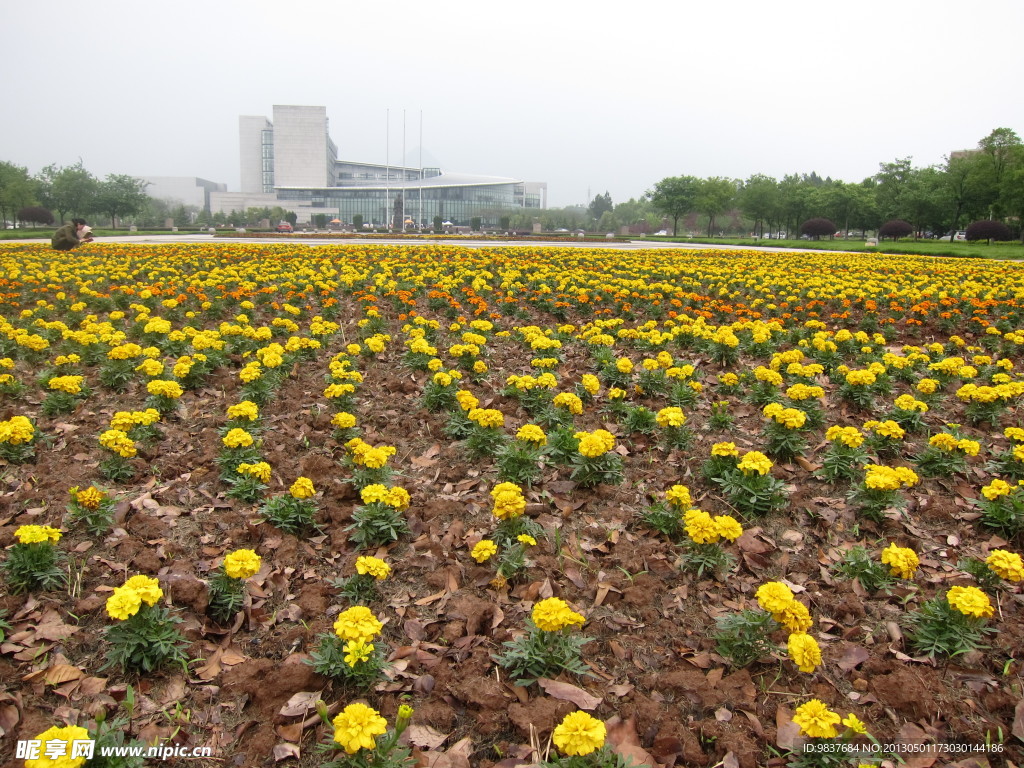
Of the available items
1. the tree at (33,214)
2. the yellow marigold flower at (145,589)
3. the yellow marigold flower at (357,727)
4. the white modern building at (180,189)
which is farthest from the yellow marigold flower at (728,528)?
the white modern building at (180,189)

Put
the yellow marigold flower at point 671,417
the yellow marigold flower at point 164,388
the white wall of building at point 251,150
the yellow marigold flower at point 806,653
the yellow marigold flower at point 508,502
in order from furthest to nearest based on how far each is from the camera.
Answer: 1. the white wall of building at point 251,150
2. the yellow marigold flower at point 164,388
3. the yellow marigold flower at point 671,417
4. the yellow marigold flower at point 508,502
5. the yellow marigold flower at point 806,653

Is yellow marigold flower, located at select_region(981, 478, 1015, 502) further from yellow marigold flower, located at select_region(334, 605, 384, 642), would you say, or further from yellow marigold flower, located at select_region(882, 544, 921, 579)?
yellow marigold flower, located at select_region(334, 605, 384, 642)

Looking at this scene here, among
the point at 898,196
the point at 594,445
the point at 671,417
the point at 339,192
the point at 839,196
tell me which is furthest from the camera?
the point at 339,192

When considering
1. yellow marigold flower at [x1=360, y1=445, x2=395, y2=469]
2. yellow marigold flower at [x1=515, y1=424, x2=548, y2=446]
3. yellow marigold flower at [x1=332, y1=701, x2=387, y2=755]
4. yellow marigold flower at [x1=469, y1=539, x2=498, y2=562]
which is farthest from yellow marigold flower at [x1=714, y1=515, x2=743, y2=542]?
yellow marigold flower at [x1=360, y1=445, x2=395, y2=469]

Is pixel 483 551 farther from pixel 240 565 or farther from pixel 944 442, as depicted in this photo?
pixel 944 442

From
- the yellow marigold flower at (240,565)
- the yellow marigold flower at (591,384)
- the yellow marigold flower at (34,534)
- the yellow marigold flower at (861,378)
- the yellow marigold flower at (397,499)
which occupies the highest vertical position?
the yellow marigold flower at (861,378)

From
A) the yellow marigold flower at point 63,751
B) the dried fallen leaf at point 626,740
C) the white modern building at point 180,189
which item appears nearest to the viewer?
the yellow marigold flower at point 63,751

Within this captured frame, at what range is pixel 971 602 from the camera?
271 centimetres

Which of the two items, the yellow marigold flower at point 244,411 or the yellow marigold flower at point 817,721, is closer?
the yellow marigold flower at point 817,721

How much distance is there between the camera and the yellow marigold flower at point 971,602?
2676 mm

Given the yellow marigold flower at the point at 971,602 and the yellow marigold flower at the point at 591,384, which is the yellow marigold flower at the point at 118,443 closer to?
the yellow marigold flower at the point at 591,384

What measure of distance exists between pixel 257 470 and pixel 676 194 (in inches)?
2404

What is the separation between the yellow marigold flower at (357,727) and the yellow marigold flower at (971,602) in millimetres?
2455

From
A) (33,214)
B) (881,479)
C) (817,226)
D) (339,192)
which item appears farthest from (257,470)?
(339,192)
